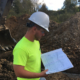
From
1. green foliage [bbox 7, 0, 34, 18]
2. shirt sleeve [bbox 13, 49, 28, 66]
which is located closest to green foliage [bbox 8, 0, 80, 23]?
green foliage [bbox 7, 0, 34, 18]

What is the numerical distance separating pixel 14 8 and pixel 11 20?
21.4 ft

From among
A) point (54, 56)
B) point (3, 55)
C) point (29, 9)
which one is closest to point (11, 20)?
point (3, 55)

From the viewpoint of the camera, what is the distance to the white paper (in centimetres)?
120

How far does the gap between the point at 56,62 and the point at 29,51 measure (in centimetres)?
46

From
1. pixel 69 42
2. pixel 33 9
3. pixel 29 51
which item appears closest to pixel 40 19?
pixel 29 51

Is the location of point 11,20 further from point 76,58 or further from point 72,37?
point 76,58

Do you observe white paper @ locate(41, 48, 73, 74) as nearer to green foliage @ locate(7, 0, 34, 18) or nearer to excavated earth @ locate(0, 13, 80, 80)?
excavated earth @ locate(0, 13, 80, 80)

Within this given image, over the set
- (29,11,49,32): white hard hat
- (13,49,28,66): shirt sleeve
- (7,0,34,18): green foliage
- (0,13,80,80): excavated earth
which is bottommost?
(0,13,80,80): excavated earth

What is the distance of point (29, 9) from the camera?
16.6 metres

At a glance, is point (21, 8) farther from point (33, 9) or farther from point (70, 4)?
point (70, 4)

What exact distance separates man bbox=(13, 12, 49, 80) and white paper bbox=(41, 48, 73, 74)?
136 mm

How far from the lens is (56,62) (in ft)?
4.34

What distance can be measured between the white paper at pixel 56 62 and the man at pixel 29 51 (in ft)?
0.44

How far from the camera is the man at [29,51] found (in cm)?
100
